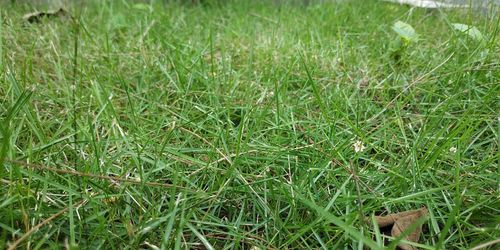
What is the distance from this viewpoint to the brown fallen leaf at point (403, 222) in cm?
65

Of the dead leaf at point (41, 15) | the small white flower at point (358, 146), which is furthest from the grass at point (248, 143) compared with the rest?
the dead leaf at point (41, 15)

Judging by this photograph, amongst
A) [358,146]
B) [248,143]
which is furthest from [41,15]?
[358,146]

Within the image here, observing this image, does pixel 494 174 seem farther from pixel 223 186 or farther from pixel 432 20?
pixel 432 20

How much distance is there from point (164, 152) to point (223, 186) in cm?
17

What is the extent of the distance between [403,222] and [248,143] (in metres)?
0.35

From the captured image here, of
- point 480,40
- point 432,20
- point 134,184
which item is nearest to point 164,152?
point 134,184

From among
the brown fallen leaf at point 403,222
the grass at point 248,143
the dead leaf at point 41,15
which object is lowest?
the brown fallen leaf at point 403,222

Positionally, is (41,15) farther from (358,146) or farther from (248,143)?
(358,146)

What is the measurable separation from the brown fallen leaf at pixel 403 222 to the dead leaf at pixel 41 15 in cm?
158

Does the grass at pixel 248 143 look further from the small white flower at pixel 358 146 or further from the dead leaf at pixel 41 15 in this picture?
the dead leaf at pixel 41 15

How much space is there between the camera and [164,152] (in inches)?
31.9

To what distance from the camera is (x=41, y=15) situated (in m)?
1.74

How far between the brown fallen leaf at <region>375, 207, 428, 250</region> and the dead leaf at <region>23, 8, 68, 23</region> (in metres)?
1.58

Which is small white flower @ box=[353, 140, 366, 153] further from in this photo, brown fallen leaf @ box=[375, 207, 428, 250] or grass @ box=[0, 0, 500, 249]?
brown fallen leaf @ box=[375, 207, 428, 250]
